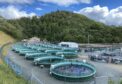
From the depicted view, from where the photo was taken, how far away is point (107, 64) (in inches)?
992

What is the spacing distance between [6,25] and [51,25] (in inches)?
565

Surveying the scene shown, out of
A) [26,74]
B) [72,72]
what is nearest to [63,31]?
[72,72]

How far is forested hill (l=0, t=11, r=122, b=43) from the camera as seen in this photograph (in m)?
49.1

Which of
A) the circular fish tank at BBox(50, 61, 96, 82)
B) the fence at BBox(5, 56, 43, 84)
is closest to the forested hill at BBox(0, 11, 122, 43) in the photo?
the circular fish tank at BBox(50, 61, 96, 82)

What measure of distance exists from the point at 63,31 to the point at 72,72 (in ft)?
118

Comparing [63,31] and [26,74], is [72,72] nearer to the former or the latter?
[26,74]

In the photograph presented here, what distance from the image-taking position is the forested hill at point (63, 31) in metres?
49.1

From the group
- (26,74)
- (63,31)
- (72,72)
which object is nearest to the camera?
(26,74)

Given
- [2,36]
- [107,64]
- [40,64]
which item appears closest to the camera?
[40,64]

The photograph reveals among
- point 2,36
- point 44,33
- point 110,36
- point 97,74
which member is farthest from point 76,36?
point 97,74

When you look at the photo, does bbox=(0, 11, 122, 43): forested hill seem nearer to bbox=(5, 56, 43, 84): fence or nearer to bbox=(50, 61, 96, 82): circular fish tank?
bbox=(50, 61, 96, 82): circular fish tank

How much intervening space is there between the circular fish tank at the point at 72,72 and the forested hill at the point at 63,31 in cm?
2646

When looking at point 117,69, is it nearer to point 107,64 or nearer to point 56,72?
point 107,64

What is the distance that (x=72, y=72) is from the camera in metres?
19.3
